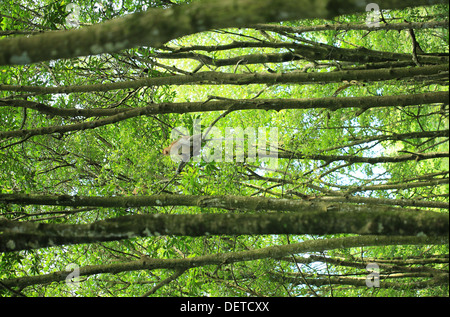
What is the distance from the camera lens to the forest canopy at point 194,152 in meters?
2.68

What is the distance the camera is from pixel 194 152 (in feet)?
17.6

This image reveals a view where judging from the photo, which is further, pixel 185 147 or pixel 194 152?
pixel 194 152

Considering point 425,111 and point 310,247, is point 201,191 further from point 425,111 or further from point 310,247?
point 425,111

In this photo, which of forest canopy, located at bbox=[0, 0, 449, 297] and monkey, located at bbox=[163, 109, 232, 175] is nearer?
forest canopy, located at bbox=[0, 0, 449, 297]

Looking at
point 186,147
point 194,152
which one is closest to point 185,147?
point 186,147

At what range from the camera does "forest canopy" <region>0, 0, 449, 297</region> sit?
2682 millimetres

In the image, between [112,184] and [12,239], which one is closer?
[12,239]

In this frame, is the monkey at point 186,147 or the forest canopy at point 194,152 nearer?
the forest canopy at point 194,152

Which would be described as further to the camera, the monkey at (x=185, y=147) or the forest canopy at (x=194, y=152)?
the monkey at (x=185, y=147)

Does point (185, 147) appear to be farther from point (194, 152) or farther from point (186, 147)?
point (194, 152)
